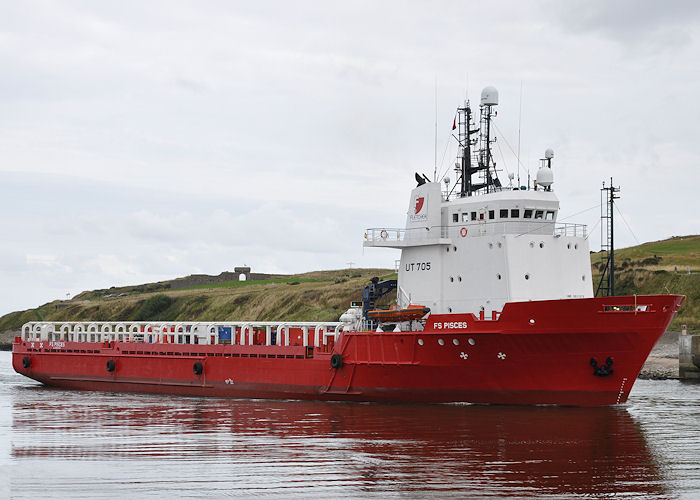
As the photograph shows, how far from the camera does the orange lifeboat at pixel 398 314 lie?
89.8 ft

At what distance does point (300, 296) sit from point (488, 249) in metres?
45.4

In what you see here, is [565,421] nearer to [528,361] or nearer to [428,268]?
[528,361]

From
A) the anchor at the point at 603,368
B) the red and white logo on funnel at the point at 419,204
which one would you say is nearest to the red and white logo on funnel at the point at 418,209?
the red and white logo on funnel at the point at 419,204

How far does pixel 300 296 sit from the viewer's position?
71688 millimetres

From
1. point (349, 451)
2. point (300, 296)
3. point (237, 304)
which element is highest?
point (300, 296)

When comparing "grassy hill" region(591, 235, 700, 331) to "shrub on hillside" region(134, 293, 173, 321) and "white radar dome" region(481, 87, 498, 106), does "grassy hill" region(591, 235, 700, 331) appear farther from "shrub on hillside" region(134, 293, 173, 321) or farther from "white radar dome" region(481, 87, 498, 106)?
"shrub on hillside" region(134, 293, 173, 321)

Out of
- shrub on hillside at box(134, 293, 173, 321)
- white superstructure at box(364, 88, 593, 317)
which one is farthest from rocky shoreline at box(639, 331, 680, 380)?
shrub on hillside at box(134, 293, 173, 321)

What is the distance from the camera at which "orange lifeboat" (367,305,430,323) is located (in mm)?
27375

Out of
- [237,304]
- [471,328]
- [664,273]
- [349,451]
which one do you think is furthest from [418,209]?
[237,304]

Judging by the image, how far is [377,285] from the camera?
102 feet

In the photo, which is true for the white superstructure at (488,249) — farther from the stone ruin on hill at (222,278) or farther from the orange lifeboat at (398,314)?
the stone ruin on hill at (222,278)

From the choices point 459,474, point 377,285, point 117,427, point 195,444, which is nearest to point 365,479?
point 459,474

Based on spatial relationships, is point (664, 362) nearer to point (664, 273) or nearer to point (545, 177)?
point (664, 273)

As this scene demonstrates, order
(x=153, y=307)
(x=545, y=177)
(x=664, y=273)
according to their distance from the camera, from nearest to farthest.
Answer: (x=545, y=177) → (x=664, y=273) → (x=153, y=307)
